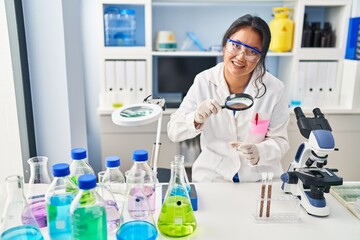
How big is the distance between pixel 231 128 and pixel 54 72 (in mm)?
982

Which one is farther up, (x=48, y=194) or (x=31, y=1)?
(x=31, y=1)

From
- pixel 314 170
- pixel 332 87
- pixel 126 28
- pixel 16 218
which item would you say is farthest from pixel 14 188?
pixel 332 87

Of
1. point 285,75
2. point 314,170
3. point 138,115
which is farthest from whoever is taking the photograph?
point 285,75

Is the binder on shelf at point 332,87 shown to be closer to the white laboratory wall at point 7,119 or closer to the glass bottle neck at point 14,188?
the white laboratory wall at point 7,119

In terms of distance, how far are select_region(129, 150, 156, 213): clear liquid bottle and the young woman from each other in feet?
1.41

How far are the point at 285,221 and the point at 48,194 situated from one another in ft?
2.44

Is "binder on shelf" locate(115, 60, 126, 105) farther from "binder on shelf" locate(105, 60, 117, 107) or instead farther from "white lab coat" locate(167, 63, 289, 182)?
"white lab coat" locate(167, 63, 289, 182)

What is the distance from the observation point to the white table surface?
99cm

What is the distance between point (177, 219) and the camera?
0.96 metres

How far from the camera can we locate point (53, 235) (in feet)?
2.96

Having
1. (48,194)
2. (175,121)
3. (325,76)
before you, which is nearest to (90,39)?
(175,121)

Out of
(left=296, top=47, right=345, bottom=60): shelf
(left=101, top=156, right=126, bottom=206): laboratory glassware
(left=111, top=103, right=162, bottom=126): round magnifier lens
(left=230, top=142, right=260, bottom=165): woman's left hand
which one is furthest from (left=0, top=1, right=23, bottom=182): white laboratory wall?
(left=296, top=47, right=345, bottom=60): shelf

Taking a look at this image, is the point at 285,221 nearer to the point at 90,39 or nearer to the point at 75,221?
the point at 75,221

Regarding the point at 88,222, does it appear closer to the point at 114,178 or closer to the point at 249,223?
the point at 114,178
